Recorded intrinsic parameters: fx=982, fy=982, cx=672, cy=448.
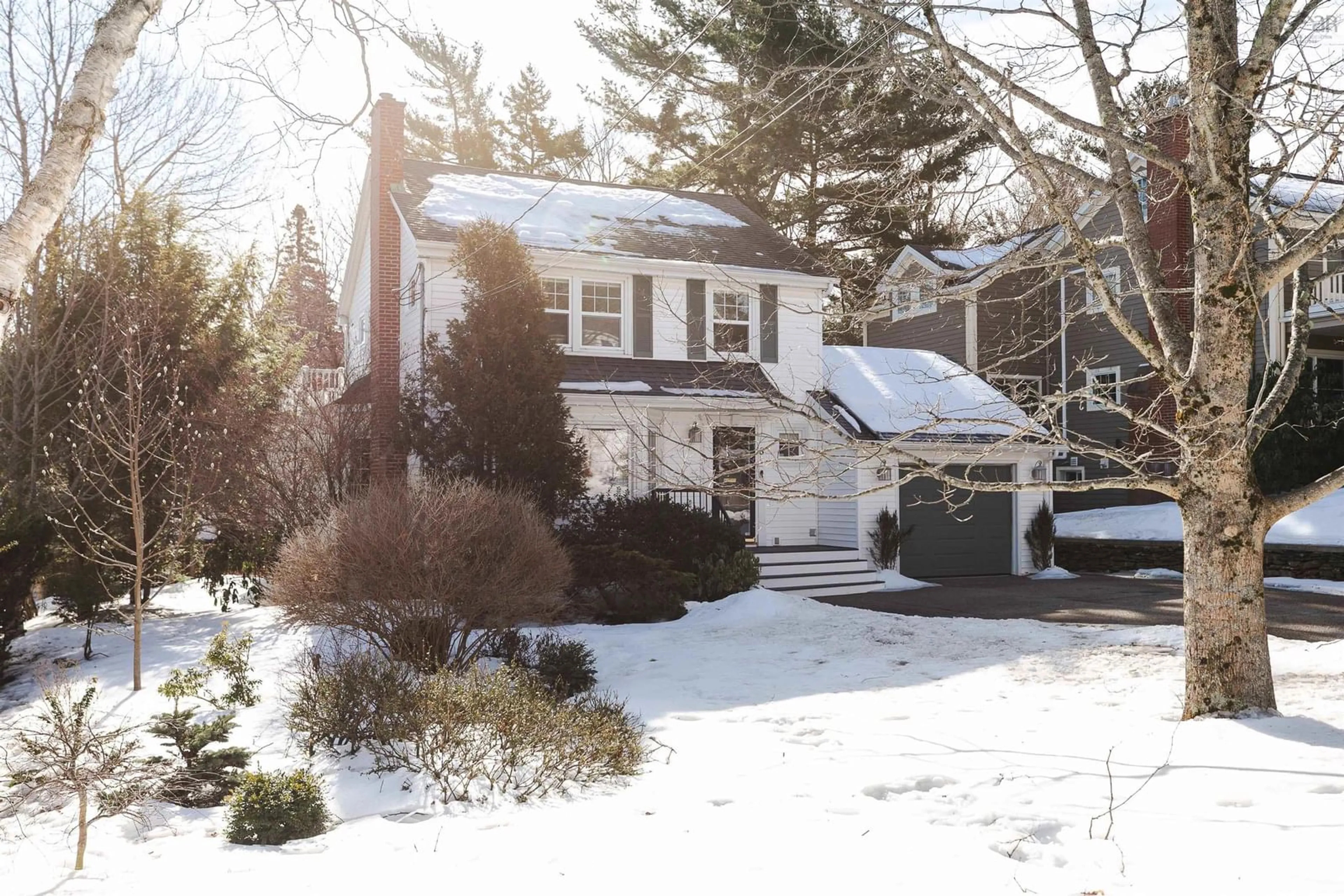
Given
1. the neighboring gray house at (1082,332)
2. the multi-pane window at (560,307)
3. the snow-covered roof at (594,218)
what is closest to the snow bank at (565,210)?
the snow-covered roof at (594,218)

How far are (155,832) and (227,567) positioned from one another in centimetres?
910

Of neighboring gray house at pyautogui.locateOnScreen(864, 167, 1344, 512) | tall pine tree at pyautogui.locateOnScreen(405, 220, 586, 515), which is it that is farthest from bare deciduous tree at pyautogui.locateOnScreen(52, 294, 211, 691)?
neighboring gray house at pyautogui.locateOnScreen(864, 167, 1344, 512)

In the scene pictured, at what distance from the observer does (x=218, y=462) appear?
533 inches

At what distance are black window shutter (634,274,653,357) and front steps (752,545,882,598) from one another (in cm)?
419

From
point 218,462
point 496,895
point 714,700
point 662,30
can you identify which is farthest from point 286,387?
point 662,30

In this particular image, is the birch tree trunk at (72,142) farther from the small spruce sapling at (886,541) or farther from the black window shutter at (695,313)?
the small spruce sapling at (886,541)

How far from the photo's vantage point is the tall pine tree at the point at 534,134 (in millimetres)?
35688

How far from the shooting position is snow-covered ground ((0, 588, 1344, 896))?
4340 millimetres

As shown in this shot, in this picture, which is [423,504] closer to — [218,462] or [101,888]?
[101,888]

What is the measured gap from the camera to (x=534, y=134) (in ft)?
119

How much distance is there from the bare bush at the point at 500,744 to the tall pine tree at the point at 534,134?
31.3m

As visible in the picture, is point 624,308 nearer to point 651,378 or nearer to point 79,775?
point 651,378

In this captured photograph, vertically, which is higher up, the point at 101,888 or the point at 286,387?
the point at 286,387

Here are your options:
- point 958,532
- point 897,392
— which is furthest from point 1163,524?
point 897,392
